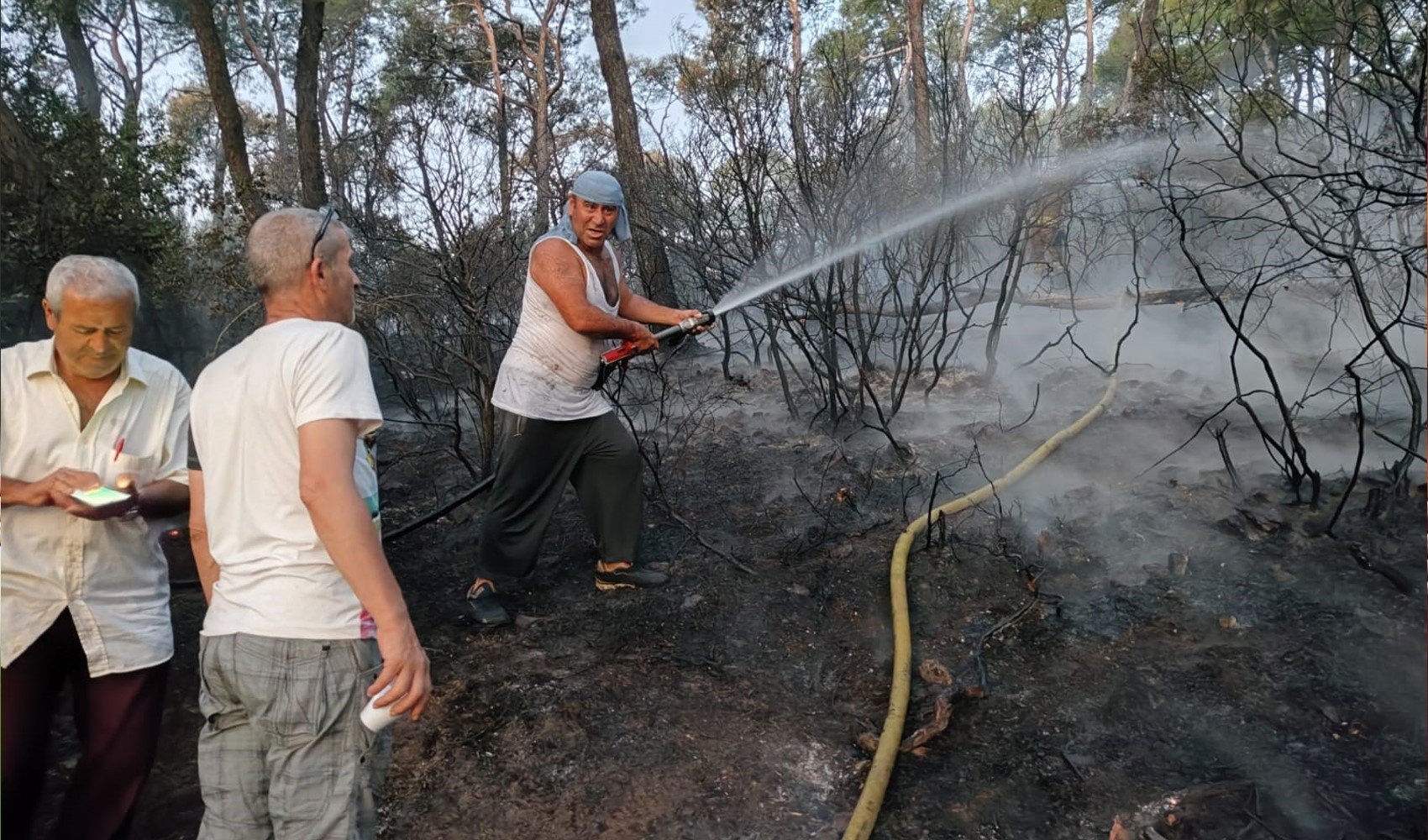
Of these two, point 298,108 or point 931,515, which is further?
point 298,108

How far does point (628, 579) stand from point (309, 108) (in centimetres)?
930

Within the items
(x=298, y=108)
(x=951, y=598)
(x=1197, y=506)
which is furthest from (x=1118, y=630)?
(x=298, y=108)

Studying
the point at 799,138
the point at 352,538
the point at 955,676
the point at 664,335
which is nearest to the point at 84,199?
the point at 799,138

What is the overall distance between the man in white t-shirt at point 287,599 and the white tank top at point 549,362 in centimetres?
187

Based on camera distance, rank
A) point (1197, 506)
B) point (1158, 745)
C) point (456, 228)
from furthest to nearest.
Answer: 1. point (456, 228)
2. point (1197, 506)
3. point (1158, 745)

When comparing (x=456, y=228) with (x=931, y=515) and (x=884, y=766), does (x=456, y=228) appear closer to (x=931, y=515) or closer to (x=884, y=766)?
(x=931, y=515)

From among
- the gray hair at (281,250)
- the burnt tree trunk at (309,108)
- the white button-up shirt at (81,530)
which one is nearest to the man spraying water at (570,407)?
the white button-up shirt at (81,530)

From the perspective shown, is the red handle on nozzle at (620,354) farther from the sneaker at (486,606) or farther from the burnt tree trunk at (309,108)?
the burnt tree trunk at (309,108)

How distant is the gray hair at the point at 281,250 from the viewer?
5.42 feet

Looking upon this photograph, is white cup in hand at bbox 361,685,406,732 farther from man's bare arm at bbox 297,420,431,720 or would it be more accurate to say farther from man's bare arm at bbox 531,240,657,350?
man's bare arm at bbox 531,240,657,350

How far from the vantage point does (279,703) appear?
1.59 metres

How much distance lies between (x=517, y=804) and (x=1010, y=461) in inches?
153

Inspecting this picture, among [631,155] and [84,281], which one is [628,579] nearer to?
[84,281]

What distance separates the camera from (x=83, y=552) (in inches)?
75.3
